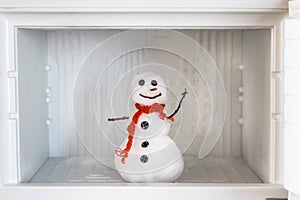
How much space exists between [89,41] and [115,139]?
212 millimetres

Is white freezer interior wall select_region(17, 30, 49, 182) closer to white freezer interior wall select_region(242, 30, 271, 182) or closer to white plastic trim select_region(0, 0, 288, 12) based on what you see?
white plastic trim select_region(0, 0, 288, 12)

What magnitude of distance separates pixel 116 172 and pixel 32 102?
0.23 metres

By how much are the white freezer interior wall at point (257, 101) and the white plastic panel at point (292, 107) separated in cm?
19

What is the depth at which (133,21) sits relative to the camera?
1047mm

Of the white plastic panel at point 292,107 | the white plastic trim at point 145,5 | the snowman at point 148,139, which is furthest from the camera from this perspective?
the snowman at point 148,139

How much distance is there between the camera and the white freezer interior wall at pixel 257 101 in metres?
1.10

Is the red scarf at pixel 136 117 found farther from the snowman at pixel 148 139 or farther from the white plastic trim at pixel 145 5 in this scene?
the white plastic trim at pixel 145 5

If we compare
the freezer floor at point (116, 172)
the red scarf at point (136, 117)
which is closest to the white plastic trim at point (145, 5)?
the red scarf at point (136, 117)

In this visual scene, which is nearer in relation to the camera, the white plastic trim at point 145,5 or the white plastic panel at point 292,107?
the white plastic panel at point 292,107

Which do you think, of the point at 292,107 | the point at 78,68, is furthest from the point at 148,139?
the point at 292,107

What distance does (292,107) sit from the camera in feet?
2.90

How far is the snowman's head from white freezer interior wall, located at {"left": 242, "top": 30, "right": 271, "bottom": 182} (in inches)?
7.2

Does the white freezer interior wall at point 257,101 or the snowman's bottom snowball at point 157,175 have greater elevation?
the white freezer interior wall at point 257,101

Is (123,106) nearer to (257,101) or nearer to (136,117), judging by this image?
(136,117)
